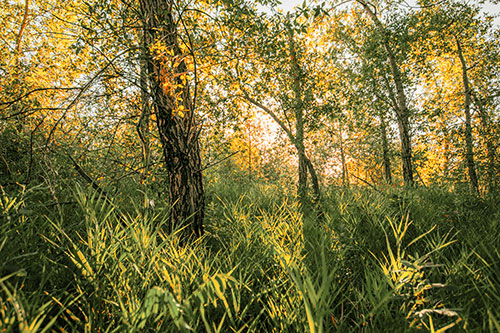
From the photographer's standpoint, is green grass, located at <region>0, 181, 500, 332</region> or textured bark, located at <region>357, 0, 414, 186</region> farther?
textured bark, located at <region>357, 0, 414, 186</region>

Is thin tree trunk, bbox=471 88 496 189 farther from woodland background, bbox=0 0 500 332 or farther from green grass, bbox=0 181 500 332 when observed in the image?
green grass, bbox=0 181 500 332

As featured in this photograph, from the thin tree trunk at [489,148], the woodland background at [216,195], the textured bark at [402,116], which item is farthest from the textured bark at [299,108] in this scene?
the thin tree trunk at [489,148]

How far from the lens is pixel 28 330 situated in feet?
2.35

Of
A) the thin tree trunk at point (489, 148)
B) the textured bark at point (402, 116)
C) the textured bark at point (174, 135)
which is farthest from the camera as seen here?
the textured bark at point (402, 116)

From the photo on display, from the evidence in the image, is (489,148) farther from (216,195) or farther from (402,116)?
(216,195)

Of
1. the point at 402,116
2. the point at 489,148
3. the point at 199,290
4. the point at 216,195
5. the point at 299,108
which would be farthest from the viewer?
the point at 402,116

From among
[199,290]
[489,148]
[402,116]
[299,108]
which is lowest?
[199,290]

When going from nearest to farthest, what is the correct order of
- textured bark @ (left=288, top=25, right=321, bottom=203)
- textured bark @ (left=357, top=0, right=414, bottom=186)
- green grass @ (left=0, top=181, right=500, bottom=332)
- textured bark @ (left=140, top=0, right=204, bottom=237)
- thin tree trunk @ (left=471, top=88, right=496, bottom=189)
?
green grass @ (left=0, top=181, right=500, bottom=332) → textured bark @ (left=140, top=0, right=204, bottom=237) → thin tree trunk @ (left=471, top=88, right=496, bottom=189) → textured bark @ (left=288, top=25, right=321, bottom=203) → textured bark @ (left=357, top=0, right=414, bottom=186)

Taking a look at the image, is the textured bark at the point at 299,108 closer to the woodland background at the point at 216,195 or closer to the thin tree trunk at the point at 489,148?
the woodland background at the point at 216,195

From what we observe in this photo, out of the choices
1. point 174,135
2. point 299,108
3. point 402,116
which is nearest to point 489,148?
point 402,116

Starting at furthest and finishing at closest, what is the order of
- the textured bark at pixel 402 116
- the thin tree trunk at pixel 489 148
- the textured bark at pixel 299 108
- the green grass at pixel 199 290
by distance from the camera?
the textured bark at pixel 402 116 → the textured bark at pixel 299 108 → the thin tree trunk at pixel 489 148 → the green grass at pixel 199 290

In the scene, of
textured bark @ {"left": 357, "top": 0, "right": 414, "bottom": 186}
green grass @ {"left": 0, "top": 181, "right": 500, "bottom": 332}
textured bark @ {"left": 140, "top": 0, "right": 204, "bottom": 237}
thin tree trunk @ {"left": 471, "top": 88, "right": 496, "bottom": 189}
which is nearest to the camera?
green grass @ {"left": 0, "top": 181, "right": 500, "bottom": 332}

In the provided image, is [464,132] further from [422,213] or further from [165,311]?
[165,311]

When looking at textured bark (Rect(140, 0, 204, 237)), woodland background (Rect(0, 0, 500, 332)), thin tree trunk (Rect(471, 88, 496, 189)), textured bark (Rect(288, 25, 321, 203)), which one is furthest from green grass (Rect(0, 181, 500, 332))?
thin tree trunk (Rect(471, 88, 496, 189))
